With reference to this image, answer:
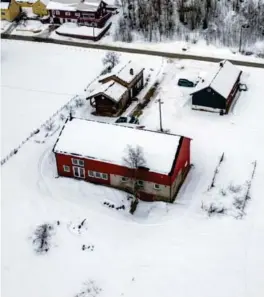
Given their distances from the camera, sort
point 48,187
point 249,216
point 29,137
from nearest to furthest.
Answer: point 249,216 → point 48,187 → point 29,137

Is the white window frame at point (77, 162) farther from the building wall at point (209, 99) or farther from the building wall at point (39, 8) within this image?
the building wall at point (39, 8)

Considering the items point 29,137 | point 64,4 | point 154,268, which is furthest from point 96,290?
point 64,4

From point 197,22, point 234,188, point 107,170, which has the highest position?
point 197,22

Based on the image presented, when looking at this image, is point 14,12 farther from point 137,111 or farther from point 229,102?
point 229,102

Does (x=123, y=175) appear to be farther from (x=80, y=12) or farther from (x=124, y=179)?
(x=80, y=12)

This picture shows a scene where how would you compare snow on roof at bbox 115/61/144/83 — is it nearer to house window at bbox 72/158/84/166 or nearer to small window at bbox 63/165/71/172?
small window at bbox 63/165/71/172

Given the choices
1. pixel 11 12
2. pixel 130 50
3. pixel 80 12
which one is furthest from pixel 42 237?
pixel 11 12

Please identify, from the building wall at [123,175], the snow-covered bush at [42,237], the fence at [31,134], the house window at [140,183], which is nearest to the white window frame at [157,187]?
the building wall at [123,175]
